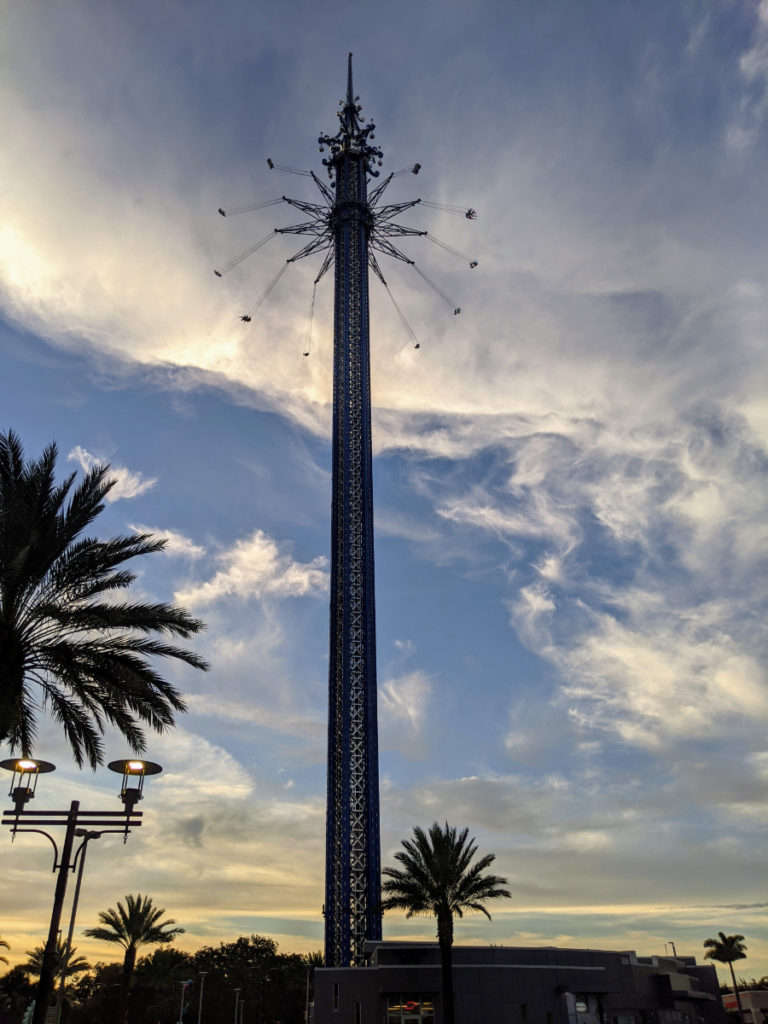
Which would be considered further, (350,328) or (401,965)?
(350,328)

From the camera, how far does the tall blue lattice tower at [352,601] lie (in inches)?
1497

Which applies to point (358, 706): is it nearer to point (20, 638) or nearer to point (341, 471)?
point (341, 471)

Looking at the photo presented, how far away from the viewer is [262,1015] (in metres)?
80.9

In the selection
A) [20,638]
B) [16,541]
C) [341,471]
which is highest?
[341,471]

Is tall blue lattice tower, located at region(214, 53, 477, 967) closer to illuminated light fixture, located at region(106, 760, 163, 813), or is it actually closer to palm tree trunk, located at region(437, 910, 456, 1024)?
palm tree trunk, located at region(437, 910, 456, 1024)

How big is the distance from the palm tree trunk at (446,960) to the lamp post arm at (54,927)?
829 inches

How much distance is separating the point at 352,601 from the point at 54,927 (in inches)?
1195

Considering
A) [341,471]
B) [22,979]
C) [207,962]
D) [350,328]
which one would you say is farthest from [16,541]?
[207,962]

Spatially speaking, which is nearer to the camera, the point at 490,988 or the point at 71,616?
the point at 71,616

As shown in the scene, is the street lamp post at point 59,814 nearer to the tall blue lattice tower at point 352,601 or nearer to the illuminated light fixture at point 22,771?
the illuminated light fixture at point 22,771

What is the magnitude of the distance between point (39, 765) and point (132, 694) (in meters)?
2.74

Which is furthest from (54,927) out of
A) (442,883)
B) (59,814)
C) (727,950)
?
(727,950)

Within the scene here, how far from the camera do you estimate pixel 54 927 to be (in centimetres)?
1453

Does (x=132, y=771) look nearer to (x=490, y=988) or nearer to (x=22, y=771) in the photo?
(x=22, y=771)
